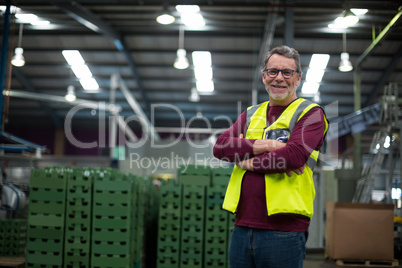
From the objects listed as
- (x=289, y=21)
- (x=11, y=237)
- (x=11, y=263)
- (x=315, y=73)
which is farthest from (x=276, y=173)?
(x=315, y=73)

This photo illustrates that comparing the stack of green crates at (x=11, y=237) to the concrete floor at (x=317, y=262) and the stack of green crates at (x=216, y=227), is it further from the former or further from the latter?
the concrete floor at (x=317, y=262)

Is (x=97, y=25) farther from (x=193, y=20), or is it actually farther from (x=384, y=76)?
(x=384, y=76)

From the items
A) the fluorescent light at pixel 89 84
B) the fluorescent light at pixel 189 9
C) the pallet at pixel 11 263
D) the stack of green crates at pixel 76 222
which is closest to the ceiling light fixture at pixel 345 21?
the fluorescent light at pixel 189 9

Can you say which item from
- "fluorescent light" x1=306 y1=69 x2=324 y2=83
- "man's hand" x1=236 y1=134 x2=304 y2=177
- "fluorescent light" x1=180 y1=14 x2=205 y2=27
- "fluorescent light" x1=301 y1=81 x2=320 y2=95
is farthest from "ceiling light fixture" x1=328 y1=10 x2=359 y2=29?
"man's hand" x1=236 y1=134 x2=304 y2=177

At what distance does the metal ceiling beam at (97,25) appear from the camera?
540 inches

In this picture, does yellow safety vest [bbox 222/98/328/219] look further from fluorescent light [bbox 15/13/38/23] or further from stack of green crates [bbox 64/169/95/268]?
fluorescent light [bbox 15/13/38/23]

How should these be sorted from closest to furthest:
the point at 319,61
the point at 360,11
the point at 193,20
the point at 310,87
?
the point at 360,11, the point at 193,20, the point at 319,61, the point at 310,87

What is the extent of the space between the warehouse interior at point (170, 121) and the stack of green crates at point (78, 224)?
2 centimetres

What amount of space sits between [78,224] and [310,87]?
16.9 metres

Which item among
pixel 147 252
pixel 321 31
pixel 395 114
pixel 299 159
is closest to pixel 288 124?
pixel 299 159

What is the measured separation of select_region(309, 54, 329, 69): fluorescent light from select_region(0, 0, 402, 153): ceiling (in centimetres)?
25

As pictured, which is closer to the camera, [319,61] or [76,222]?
[76,222]

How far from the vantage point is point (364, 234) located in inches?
262

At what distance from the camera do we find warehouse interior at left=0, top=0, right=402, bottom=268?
21.9 ft
